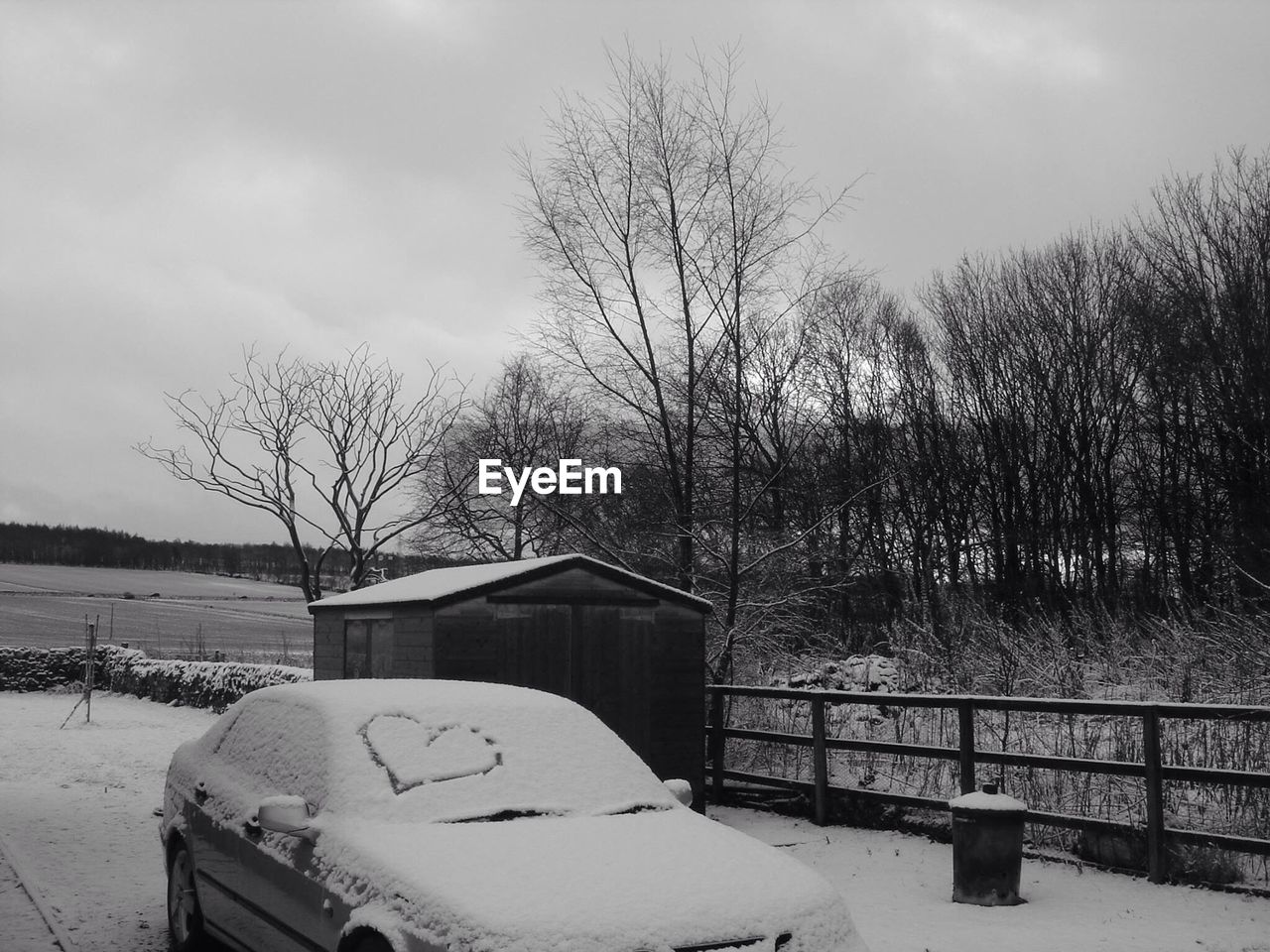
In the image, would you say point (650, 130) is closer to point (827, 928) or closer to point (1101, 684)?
point (1101, 684)

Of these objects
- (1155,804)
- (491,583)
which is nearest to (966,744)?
(1155,804)

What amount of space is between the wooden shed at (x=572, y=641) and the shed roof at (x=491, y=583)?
2cm

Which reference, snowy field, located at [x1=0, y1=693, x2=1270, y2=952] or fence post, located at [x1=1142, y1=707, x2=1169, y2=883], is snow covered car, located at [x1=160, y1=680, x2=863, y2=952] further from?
fence post, located at [x1=1142, y1=707, x2=1169, y2=883]

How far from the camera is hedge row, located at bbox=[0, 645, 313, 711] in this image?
26558 mm

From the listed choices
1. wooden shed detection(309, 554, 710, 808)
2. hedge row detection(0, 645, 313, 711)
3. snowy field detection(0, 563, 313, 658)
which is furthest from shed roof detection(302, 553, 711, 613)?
snowy field detection(0, 563, 313, 658)

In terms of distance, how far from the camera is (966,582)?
138 feet

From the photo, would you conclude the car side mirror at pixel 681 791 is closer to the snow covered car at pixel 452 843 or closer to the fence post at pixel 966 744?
the snow covered car at pixel 452 843

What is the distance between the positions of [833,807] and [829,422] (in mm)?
34141

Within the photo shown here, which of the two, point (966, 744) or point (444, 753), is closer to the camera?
point (444, 753)

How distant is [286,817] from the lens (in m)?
5.45

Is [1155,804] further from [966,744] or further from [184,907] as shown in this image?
[184,907]

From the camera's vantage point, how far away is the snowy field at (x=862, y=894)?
7.61 metres

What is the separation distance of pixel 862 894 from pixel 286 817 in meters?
5.11

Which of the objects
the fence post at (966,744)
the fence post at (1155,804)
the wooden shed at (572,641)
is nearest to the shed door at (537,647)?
the wooden shed at (572,641)
